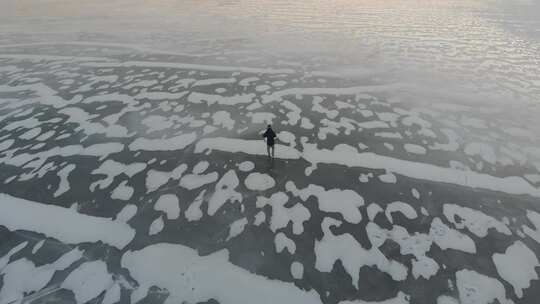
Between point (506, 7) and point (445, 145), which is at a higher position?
point (506, 7)

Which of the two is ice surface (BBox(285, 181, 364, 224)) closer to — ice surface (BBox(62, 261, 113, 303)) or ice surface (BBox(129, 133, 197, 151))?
ice surface (BBox(129, 133, 197, 151))

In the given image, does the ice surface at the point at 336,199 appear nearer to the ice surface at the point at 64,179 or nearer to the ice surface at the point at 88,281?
the ice surface at the point at 88,281

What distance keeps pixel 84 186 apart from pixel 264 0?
136 feet

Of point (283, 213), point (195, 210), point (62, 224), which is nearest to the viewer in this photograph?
point (62, 224)

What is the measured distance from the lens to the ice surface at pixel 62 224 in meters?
6.37

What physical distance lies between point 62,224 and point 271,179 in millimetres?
5089

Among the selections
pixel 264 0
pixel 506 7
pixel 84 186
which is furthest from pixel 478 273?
pixel 264 0

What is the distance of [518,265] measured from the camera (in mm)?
5660

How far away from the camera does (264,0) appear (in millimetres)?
42156

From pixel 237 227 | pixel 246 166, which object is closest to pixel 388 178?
pixel 246 166

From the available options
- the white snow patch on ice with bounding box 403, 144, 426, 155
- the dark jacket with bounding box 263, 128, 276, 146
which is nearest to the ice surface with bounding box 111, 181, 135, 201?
the dark jacket with bounding box 263, 128, 276, 146

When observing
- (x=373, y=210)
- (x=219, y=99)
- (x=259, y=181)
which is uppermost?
(x=219, y=99)

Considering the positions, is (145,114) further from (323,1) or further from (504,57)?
(323,1)

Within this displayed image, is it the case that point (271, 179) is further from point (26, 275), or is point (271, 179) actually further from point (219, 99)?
point (219, 99)
